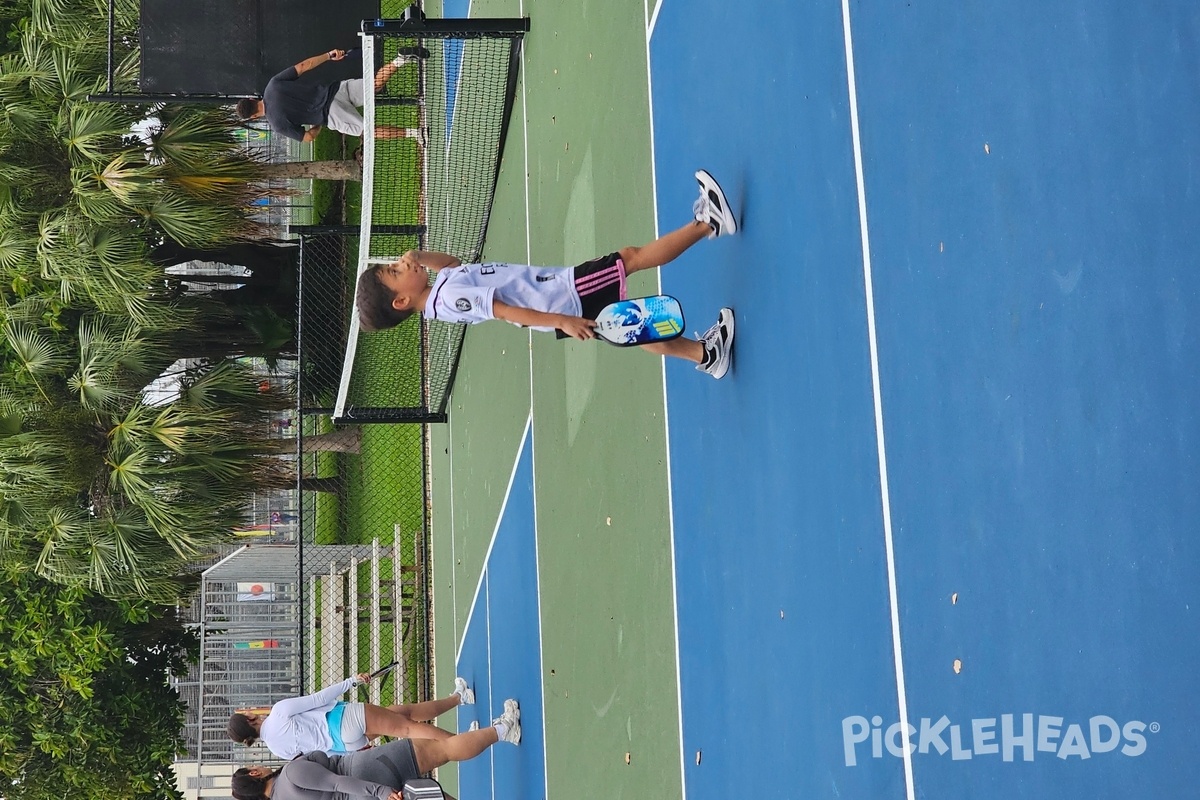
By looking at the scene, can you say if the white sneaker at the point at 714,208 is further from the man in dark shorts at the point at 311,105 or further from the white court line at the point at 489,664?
the man in dark shorts at the point at 311,105

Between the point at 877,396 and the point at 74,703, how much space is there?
13406 mm

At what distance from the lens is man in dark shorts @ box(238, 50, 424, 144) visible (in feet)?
39.9

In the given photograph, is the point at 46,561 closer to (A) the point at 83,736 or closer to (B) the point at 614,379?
(A) the point at 83,736

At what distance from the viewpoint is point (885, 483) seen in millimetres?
4719

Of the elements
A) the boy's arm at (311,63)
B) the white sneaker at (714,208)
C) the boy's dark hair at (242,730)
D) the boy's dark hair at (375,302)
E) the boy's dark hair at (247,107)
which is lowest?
the boy's dark hair at (242,730)

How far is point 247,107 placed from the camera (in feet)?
40.7

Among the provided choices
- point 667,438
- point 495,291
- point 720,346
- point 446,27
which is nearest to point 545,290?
point 495,291

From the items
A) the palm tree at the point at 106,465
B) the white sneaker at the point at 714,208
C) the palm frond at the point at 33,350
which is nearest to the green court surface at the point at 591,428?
the white sneaker at the point at 714,208

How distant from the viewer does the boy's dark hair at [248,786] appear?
902cm

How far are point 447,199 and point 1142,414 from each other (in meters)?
9.67

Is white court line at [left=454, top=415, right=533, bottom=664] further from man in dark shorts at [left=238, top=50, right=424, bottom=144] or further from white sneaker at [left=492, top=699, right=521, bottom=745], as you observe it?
man in dark shorts at [left=238, top=50, right=424, bottom=144]

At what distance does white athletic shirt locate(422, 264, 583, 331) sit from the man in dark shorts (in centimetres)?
607

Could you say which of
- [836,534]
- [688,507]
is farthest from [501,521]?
[836,534]

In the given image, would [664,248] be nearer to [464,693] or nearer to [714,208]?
[714,208]
